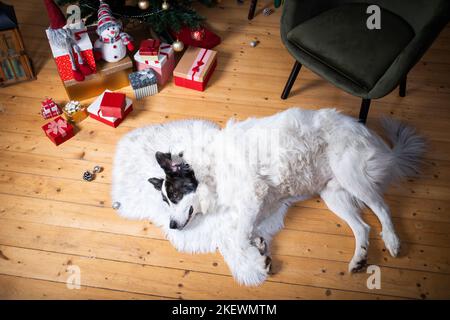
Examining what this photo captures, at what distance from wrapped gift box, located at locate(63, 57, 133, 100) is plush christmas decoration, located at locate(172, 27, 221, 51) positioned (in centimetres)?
44

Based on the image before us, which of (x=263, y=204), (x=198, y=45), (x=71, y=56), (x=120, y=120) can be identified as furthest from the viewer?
(x=198, y=45)

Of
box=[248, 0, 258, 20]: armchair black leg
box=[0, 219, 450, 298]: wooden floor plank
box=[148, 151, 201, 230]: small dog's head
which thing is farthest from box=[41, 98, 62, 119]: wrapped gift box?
box=[248, 0, 258, 20]: armchair black leg

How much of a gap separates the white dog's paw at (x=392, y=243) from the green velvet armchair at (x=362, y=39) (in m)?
0.66

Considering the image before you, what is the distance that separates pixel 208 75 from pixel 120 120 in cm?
67

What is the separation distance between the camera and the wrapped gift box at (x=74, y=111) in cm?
216

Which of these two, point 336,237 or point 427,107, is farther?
point 427,107

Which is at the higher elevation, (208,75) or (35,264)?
(208,75)

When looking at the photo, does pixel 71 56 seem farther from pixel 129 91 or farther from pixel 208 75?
pixel 208 75

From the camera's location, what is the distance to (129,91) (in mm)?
2387

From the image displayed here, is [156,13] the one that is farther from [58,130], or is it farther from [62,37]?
[58,130]

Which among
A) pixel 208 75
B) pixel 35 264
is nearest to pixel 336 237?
pixel 208 75

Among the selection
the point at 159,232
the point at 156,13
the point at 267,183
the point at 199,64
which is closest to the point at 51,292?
the point at 159,232

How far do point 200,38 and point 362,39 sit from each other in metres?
1.09

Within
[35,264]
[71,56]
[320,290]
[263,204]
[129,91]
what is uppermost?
[71,56]
